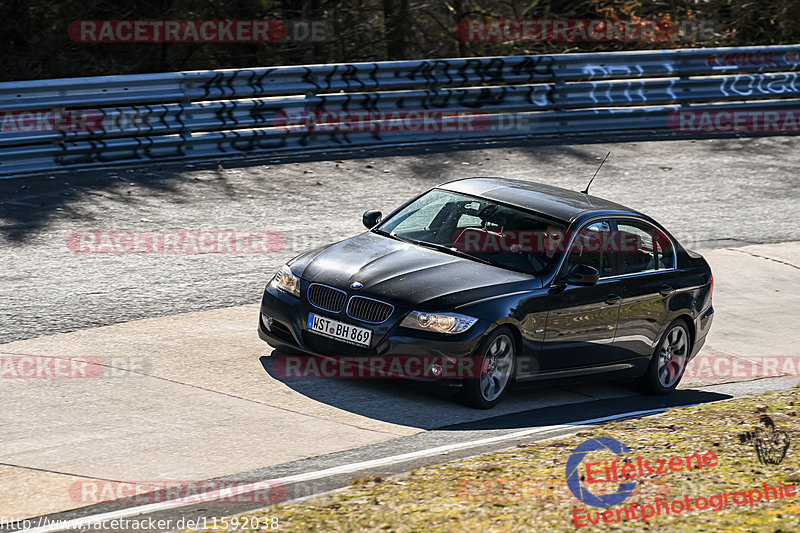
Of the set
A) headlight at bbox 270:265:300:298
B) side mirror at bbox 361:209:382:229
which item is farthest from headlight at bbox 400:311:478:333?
side mirror at bbox 361:209:382:229

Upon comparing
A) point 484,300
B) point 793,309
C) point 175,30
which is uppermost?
point 175,30

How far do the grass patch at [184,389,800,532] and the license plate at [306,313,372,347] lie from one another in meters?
1.47

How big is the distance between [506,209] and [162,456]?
3692 mm

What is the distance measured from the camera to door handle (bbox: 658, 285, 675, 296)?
947 cm

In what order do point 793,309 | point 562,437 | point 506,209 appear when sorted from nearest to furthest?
point 562,437 < point 506,209 < point 793,309

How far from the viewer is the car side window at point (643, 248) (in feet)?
30.6

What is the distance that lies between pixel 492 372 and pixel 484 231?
1.28 metres

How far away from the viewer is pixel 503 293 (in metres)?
8.24

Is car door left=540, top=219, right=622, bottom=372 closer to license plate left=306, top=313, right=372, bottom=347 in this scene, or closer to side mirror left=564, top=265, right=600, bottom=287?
side mirror left=564, top=265, right=600, bottom=287

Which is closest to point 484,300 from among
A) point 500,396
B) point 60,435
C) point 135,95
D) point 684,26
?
point 500,396

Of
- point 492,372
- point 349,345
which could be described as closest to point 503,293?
point 492,372

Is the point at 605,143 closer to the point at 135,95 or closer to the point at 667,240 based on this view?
the point at 135,95

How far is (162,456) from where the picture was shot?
663cm

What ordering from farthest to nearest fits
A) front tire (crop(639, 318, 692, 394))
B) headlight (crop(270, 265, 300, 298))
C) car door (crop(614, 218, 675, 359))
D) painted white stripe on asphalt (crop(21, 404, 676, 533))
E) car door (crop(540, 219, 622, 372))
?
front tire (crop(639, 318, 692, 394)), car door (crop(614, 218, 675, 359)), car door (crop(540, 219, 622, 372)), headlight (crop(270, 265, 300, 298)), painted white stripe on asphalt (crop(21, 404, 676, 533))
